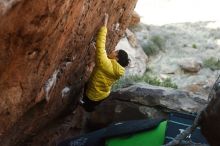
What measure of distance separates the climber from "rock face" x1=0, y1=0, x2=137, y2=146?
A: 187 mm

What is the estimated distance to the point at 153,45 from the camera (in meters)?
15.8

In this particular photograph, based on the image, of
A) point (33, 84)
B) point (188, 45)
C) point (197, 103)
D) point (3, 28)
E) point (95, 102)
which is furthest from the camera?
point (188, 45)

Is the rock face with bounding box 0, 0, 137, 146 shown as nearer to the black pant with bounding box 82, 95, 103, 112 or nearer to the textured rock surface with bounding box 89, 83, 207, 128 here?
the black pant with bounding box 82, 95, 103, 112

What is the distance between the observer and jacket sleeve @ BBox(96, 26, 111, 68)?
5.84m

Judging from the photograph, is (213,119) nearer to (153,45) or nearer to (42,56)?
(42,56)

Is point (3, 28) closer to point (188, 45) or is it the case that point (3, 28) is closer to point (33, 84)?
point (33, 84)

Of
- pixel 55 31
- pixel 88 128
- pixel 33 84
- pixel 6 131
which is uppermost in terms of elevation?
pixel 55 31

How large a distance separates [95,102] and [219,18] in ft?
41.7

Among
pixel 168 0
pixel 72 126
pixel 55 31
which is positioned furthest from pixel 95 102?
pixel 168 0

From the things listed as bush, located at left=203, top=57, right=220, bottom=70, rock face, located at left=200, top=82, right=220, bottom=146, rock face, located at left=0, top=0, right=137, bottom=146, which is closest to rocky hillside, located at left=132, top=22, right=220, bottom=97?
bush, located at left=203, top=57, right=220, bottom=70

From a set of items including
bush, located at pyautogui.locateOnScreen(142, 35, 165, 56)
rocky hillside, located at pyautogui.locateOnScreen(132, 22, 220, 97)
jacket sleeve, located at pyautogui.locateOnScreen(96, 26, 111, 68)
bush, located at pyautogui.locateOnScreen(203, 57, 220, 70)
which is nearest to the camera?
jacket sleeve, located at pyautogui.locateOnScreen(96, 26, 111, 68)

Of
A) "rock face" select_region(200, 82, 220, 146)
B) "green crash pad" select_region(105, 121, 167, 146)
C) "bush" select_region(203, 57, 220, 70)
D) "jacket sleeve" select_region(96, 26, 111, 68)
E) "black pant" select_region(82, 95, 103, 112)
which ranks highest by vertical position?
"jacket sleeve" select_region(96, 26, 111, 68)

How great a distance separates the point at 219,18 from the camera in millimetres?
18312

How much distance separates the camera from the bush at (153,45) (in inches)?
620
